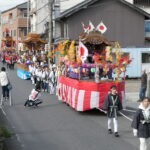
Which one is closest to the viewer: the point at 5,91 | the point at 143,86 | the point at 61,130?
the point at 61,130

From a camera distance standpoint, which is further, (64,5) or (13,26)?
(13,26)

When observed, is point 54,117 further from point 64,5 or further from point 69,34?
point 64,5

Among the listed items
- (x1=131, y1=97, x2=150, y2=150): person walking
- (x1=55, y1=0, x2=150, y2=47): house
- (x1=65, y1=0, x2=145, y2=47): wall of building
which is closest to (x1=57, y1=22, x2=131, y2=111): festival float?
A: (x1=131, y1=97, x2=150, y2=150): person walking

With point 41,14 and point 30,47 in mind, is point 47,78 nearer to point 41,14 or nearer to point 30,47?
point 30,47

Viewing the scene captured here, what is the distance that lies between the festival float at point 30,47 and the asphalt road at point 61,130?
13072 millimetres

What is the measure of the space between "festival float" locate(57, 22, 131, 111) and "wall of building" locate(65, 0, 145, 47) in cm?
1650

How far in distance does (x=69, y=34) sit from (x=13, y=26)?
40.2 meters

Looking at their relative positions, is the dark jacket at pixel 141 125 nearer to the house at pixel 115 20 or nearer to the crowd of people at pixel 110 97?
the crowd of people at pixel 110 97

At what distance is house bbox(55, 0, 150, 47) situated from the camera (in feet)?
108

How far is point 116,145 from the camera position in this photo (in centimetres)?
977

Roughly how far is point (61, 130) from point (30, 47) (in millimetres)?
23851

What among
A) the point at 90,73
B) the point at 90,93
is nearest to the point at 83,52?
the point at 90,73

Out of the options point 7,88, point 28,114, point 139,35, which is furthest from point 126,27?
point 28,114

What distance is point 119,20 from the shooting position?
33531mm
